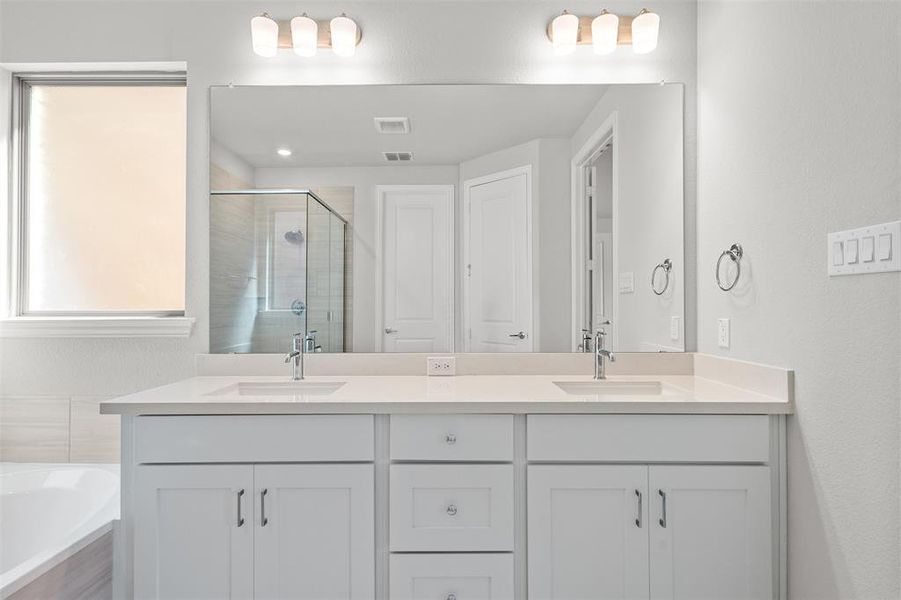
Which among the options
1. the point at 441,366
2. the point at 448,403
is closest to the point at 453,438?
the point at 448,403

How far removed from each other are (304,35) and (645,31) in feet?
4.44

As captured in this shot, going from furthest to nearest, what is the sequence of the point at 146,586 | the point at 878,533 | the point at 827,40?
the point at 146,586, the point at 827,40, the point at 878,533

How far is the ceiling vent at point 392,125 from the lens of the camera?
2105 mm

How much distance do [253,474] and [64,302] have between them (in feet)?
4.57

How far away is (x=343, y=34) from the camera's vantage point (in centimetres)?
201

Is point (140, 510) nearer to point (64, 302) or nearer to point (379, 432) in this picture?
point (379, 432)

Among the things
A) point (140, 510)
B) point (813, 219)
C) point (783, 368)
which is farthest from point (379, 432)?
point (813, 219)

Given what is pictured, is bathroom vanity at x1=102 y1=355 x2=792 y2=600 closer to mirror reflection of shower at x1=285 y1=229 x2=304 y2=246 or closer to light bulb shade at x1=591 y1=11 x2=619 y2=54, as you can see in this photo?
mirror reflection of shower at x1=285 y1=229 x2=304 y2=246

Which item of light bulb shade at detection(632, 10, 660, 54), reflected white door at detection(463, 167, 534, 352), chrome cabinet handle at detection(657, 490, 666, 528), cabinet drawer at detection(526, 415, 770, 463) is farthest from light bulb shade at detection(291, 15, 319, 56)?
chrome cabinet handle at detection(657, 490, 666, 528)

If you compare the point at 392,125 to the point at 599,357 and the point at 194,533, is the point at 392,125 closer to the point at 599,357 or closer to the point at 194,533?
the point at 599,357

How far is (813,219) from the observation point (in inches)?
54.2

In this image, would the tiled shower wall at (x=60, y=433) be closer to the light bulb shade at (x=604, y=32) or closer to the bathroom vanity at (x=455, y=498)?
the bathroom vanity at (x=455, y=498)

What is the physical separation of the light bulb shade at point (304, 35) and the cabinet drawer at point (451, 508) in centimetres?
165

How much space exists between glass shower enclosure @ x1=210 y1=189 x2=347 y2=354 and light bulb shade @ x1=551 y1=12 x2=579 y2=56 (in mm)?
1129
